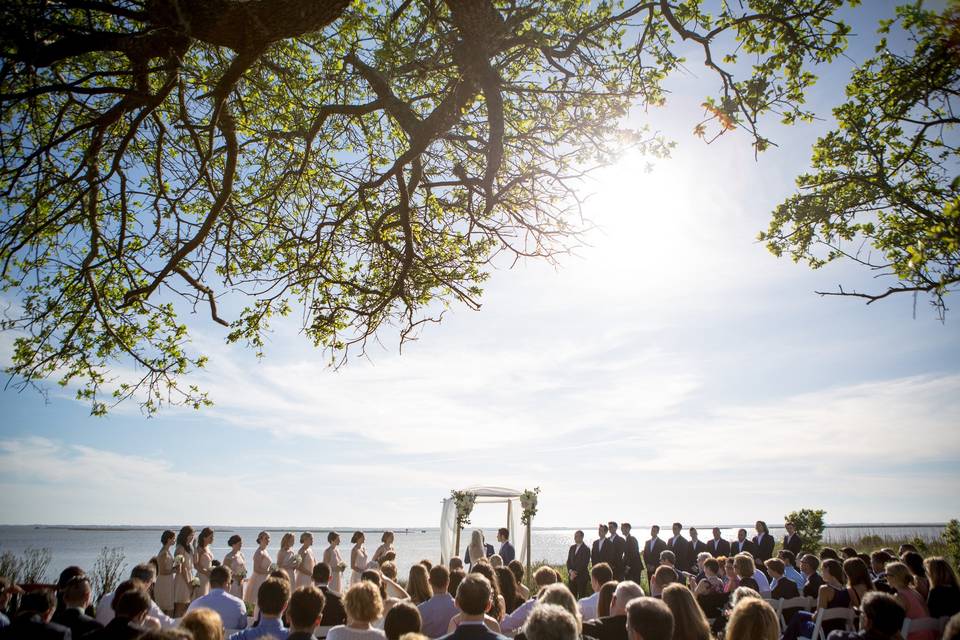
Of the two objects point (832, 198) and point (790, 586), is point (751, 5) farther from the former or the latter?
point (790, 586)

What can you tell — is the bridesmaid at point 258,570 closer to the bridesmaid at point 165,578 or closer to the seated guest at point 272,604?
the bridesmaid at point 165,578

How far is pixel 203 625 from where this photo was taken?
9.73 ft

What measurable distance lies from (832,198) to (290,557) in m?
10.1

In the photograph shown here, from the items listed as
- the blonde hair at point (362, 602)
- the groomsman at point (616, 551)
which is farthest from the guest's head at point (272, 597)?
the groomsman at point (616, 551)

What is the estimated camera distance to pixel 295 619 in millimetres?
3566

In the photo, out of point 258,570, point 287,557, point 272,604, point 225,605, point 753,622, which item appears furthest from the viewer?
point 287,557

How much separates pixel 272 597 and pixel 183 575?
20.1 ft

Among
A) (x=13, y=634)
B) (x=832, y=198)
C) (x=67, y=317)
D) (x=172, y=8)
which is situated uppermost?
(x=832, y=198)

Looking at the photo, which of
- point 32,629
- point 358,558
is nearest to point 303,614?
point 32,629

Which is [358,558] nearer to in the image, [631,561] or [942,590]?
[631,561]

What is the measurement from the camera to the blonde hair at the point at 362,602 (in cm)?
377

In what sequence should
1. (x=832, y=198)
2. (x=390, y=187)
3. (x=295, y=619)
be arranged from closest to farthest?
(x=295, y=619) < (x=390, y=187) < (x=832, y=198)

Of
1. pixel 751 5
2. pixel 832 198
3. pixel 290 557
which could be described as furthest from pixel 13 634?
pixel 832 198

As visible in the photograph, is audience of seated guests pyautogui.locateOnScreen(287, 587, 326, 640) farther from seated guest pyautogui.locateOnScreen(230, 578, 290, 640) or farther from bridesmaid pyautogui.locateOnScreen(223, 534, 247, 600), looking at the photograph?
bridesmaid pyautogui.locateOnScreen(223, 534, 247, 600)
